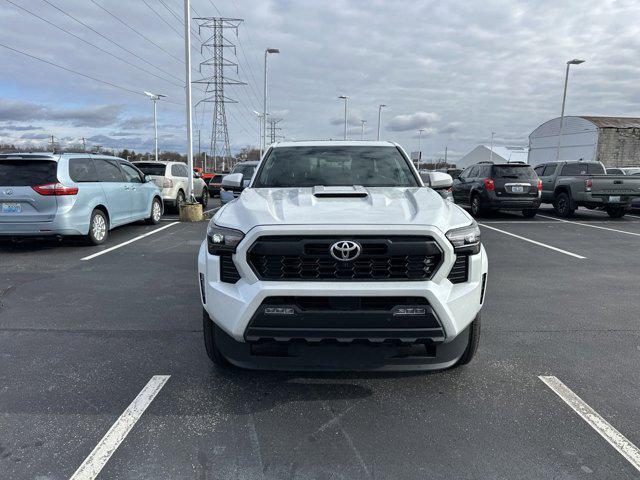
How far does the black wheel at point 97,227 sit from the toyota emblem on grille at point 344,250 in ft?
24.0

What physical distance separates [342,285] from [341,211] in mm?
542

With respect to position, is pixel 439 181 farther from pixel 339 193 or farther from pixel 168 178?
pixel 168 178

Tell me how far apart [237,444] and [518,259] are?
6.79m

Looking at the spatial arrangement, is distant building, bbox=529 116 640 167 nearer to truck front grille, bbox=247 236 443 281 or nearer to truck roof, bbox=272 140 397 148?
truck roof, bbox=272 140 397 148

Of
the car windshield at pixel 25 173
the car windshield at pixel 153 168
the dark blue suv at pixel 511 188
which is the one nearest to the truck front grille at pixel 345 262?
the car windshield at pixel 25 173

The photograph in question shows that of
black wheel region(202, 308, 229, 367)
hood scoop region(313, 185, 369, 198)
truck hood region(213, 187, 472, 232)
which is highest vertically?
hood scoop region(313, 185, 369, 198)

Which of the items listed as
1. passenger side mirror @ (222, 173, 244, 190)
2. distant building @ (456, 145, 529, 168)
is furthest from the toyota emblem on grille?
distant building @ (456, 145, 529, 168)

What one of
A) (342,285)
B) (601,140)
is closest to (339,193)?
(342,285)

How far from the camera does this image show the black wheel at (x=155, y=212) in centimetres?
1167

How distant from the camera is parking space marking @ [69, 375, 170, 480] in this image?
2.49 m

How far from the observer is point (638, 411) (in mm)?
3082

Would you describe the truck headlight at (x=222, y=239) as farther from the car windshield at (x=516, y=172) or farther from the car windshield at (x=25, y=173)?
the car windshield at (x=516, y=172)

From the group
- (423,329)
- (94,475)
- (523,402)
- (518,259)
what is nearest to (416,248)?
(423,329)

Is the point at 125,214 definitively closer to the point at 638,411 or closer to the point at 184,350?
the point at 184,350
